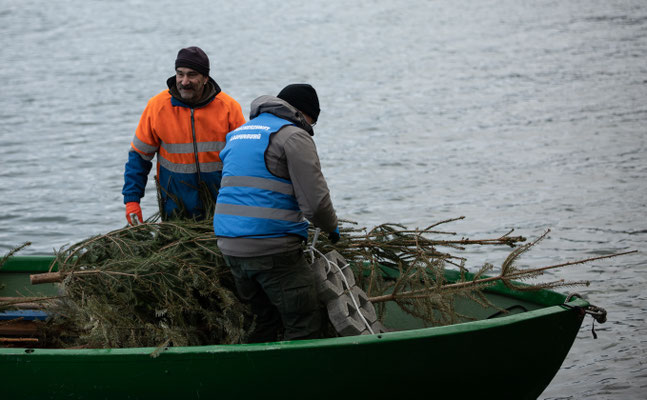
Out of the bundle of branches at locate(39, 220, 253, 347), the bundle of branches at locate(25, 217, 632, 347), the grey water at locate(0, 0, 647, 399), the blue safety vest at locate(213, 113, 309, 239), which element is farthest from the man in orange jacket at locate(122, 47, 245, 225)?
the grey water at locate(0, 0, 647, 399)

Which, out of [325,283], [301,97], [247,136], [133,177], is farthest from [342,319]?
[133,177]

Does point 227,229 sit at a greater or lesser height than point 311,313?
greater

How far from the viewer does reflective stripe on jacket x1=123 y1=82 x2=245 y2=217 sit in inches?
229

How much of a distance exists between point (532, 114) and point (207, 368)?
13.7m

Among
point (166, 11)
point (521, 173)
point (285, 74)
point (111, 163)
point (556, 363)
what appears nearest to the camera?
point (556, 363)

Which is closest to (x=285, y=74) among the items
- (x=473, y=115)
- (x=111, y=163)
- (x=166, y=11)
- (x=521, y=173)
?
(x=473, y=115)

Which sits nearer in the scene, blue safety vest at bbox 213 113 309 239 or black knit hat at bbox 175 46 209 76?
blue safety vest at bbox 213 113 309 239

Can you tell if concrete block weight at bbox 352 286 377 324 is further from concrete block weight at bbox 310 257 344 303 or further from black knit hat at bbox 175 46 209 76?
black knit hat at bbox 175 46 209 76

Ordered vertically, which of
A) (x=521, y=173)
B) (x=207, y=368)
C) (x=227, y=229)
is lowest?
(x=521, y=173)

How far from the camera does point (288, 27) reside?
32281mm

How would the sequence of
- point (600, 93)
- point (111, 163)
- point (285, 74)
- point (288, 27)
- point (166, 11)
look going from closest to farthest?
1. point (111, 163)
2. point (600, 93)
3. point (285, 74)
4. point (288, 27)
5. point (166, 11)

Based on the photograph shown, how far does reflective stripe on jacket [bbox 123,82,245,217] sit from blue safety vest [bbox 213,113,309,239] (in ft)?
3.58

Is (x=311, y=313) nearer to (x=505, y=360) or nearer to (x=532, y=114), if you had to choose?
(x=505, y=360)

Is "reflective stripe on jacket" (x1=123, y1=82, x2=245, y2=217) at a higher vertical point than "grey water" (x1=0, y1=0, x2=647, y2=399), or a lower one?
higher
